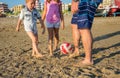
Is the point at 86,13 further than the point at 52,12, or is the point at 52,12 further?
the point at 52,12

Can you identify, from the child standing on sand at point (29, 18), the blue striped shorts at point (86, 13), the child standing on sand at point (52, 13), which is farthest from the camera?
the child standing on sand at point (52, 13)

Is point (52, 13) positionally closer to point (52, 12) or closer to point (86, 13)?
point (52, 12)

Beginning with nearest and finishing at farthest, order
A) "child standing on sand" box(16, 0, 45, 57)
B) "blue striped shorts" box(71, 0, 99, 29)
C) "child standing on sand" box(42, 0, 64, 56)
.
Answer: "blue striped shorts" box(71, 0, 99, 29) < "child standing on sand" box(16, 0, 45, 57) < "child standing on sand" box(42, 0, 64, 56)

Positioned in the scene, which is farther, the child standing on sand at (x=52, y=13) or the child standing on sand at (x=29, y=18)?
the child standing on sand at (x=52, y=13)

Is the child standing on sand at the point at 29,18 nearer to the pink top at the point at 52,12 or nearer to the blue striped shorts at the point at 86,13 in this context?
the pink top at the point at 52,12

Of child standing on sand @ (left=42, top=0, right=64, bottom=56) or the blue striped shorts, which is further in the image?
child standing on sand @ (left=42, top=0, right=64, bottom=56)

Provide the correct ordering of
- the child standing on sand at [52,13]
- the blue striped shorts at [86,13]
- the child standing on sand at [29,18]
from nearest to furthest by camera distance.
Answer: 1. the blue striped shorts at [86,13]
2. the child standing on sand at [29,18]
3. the child standing on sand at [52,13]

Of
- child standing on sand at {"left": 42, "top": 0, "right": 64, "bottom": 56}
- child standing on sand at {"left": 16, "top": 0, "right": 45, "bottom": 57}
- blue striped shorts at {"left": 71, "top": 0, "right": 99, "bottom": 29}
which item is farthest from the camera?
child standing on sand at {"left": 42, "top": 0, "right": 64, "bottom": 56}

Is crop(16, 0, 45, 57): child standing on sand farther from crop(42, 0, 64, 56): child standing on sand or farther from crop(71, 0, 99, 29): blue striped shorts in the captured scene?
crop(71, 0, 99, 29): blue striped shorts

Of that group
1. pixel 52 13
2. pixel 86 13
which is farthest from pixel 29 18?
pixel 86 13

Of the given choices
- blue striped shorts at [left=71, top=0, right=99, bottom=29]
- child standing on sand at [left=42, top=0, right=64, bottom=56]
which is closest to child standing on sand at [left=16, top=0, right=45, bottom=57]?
child standing on sand at [left=42, top=0, right=64, bottom=56]

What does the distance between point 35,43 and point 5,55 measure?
80 cm

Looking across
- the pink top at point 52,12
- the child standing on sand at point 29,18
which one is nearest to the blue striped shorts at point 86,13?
the pink top at point 52,12

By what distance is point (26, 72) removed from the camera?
5137mm
